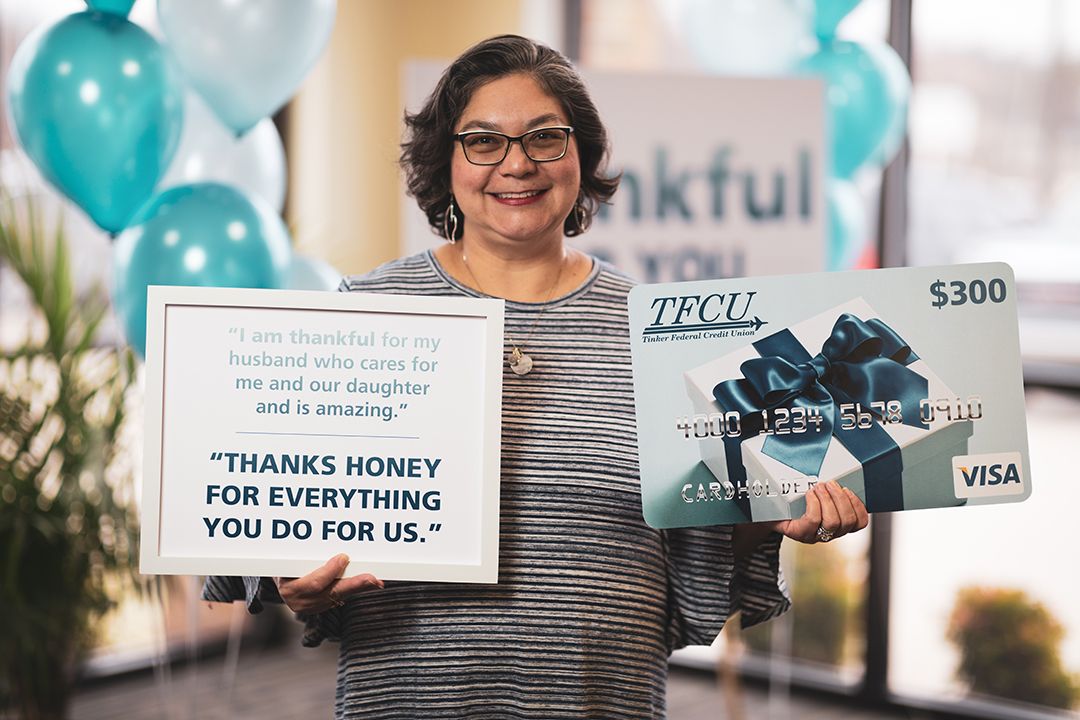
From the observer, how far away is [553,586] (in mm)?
1426

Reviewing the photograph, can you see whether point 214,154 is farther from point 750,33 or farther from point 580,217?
point 750,33

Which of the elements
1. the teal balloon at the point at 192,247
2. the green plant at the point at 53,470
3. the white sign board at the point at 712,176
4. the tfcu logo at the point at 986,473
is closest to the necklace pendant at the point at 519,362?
the tfcu logo at the point at 986,473

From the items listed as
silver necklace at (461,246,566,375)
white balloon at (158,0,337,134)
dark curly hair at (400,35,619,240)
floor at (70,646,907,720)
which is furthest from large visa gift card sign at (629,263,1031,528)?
floor at (70,646,907,720)

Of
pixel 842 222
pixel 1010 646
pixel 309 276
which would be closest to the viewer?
pixel 309 276

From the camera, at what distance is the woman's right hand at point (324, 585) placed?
1364 millimetres

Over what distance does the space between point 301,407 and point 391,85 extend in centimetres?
291

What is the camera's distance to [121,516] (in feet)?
9.00

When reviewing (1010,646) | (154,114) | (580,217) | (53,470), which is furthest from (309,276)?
(1010,646)

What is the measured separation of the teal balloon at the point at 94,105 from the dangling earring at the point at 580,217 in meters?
0.88

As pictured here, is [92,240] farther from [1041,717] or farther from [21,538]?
[1041,717]

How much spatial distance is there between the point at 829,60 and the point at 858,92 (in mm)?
107

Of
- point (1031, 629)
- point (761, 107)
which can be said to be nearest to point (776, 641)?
point (1031, 629)

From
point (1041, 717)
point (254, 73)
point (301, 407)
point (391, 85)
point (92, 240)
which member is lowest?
point (1041, 717)

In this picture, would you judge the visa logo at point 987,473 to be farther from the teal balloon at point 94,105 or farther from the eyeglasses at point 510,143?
the teal balloon at point 94,105
